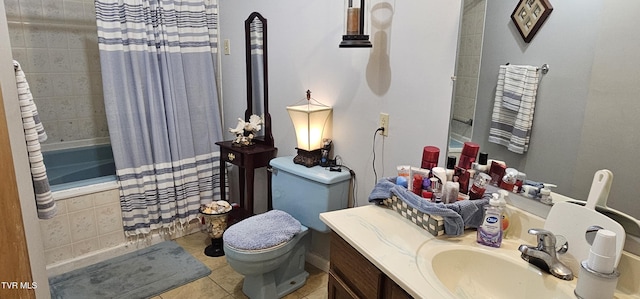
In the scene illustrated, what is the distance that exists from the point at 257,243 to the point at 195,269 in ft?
2.53

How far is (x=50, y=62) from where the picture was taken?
121 inches

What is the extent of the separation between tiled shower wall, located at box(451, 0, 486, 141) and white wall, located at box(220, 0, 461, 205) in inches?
1.8

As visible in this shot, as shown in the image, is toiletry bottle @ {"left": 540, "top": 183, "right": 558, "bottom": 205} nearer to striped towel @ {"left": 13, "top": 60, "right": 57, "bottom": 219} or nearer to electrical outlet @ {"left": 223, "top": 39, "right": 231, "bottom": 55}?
striped towel @ {"left": 13, "top": 60, "right": 57, "bottom": 219}

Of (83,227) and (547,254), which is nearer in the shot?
(547,254)

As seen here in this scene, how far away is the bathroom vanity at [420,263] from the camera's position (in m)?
1.06

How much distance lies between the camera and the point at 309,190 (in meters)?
2.17

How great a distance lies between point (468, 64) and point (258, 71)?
1.58 meters

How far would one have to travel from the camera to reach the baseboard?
8.08ft

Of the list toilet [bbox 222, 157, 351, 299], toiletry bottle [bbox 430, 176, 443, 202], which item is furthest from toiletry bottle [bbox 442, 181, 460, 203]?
toilet [bbox 222, 157, 351, 299]

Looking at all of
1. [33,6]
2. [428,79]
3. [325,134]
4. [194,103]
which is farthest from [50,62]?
[428,79]

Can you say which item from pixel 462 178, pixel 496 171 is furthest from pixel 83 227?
pixel 496 171

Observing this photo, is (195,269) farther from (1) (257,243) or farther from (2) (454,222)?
(2) (454,222)

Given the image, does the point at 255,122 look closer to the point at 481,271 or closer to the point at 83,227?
the point at 83,227

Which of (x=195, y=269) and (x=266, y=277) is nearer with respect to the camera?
(x=266, y=277)
